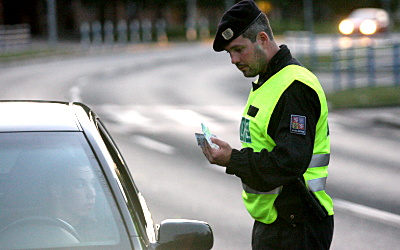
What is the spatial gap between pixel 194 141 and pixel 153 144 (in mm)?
706

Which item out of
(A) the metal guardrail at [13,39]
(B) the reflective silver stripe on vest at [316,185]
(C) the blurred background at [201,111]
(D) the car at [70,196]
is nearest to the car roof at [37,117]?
(D) the car at [70,196]

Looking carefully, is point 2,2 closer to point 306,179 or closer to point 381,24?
point 381,24

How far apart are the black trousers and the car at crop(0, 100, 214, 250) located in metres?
0.37

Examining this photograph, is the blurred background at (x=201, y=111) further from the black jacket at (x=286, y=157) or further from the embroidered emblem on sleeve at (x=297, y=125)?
the embroidered emblem on sleeve at (x=297, y=125)

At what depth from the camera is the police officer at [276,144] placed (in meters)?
3.65

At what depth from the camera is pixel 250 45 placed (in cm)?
378

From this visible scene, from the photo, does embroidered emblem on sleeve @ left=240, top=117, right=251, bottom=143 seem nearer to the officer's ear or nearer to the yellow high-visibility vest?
the yellow high-visibility vest

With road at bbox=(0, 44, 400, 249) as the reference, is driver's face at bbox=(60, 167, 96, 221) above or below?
above

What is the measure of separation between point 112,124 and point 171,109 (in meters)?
3.14

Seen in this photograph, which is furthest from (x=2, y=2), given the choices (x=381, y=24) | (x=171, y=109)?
(x=171, y=109)

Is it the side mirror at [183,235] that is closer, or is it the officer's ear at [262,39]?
the side mirror at [183,235]

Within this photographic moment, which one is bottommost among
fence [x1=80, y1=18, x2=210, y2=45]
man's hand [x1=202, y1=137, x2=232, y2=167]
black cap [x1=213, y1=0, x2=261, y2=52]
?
fence [x1=80, y1=18, x2=210, y2=45]

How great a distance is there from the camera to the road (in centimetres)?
806

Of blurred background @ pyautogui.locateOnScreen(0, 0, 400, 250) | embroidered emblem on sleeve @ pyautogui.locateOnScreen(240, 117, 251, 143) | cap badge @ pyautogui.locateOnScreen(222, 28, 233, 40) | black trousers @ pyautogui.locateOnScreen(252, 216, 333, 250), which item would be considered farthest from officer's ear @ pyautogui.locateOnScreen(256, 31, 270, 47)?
blurred background @ pyautogui.locateOnScreen(0, 0, 400, 250)
